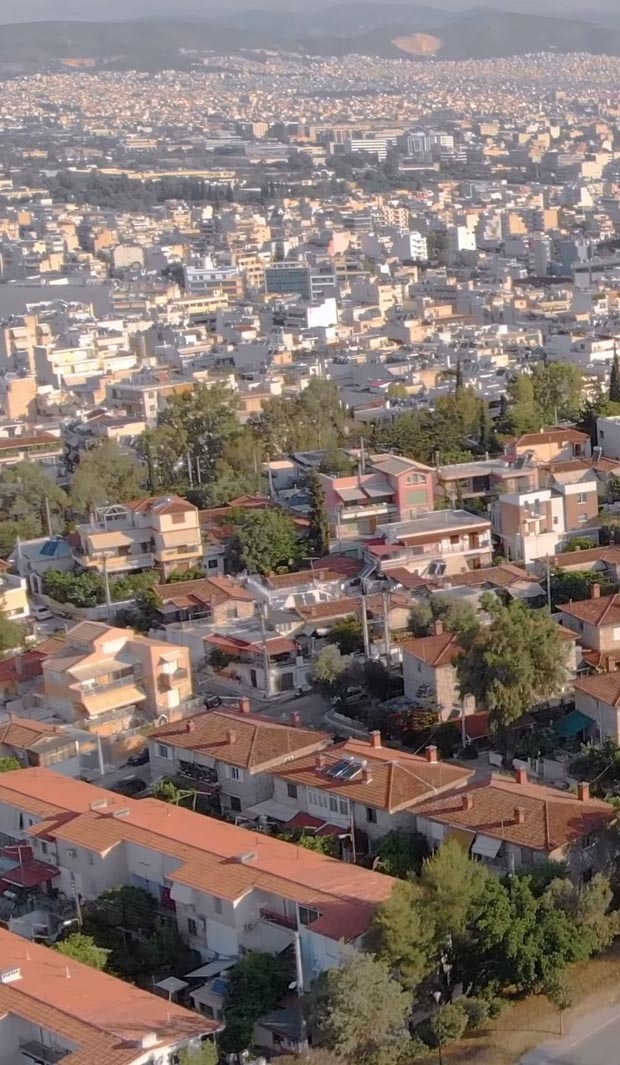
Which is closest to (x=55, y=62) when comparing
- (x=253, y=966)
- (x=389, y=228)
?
(x=389, y=228)

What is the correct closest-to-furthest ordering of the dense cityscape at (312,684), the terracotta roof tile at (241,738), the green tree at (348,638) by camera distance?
the dense cityscape at (312,684) < the terracotta roof tile at (241,738) < the green tree at (348,638)

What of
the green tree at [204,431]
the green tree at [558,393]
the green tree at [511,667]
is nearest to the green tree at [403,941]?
the green tree at [511,667]

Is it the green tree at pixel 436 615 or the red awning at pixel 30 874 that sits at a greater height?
the green tree at pixel 436 615

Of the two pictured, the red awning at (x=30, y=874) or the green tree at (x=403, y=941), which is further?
the red awning at (x=30, y=874)

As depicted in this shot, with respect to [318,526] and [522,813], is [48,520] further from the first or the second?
[522,813]

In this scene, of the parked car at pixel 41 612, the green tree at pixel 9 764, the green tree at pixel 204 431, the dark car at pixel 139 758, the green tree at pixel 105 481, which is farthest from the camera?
the green tree at pixel 204 431

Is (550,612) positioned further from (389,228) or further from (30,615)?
(389,228)

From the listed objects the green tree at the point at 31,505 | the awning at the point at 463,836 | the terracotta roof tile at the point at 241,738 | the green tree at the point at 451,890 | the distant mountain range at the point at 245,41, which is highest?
the distant mountain range at the point at 245,41

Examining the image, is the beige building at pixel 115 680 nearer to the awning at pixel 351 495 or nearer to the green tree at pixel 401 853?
the green tree at pixel 401 853
